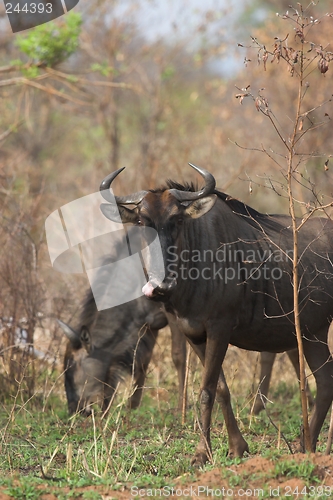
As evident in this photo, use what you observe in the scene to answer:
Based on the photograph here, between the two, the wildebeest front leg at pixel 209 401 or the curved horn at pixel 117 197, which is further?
the curved horn at pixel 117 197

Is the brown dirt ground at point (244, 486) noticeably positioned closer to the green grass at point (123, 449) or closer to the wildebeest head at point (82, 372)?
the green grass at point (123, 449)

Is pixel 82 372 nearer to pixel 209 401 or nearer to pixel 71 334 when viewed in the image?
pixel 71 334

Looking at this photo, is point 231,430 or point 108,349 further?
point 108,349

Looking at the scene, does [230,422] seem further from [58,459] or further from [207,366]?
[58,459]

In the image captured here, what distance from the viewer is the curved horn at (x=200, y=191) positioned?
543 cm

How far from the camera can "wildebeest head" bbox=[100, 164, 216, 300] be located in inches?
204

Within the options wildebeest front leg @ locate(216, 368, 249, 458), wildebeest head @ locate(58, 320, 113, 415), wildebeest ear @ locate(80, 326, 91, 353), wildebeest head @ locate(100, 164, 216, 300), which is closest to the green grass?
wildebeest front leg @ locate(216, 368, 249, 458)

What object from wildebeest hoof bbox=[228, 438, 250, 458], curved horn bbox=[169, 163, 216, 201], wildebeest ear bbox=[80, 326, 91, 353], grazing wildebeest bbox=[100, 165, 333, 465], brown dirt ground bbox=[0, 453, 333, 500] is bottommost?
wildebeest hoof bbox=[228, 438, 250, 458]

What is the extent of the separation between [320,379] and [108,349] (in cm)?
269

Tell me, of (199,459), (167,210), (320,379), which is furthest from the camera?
(320,379)

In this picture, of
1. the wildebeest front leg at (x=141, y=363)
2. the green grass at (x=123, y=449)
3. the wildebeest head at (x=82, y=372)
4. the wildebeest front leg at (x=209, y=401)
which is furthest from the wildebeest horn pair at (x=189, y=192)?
the wildebeest front leg at (x=141, y=363)

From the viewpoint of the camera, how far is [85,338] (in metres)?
7.63

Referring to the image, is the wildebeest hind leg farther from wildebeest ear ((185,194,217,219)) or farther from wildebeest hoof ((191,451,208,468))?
wildebeest ear ((185,194,217,219))

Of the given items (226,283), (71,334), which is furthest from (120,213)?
(71,334)
